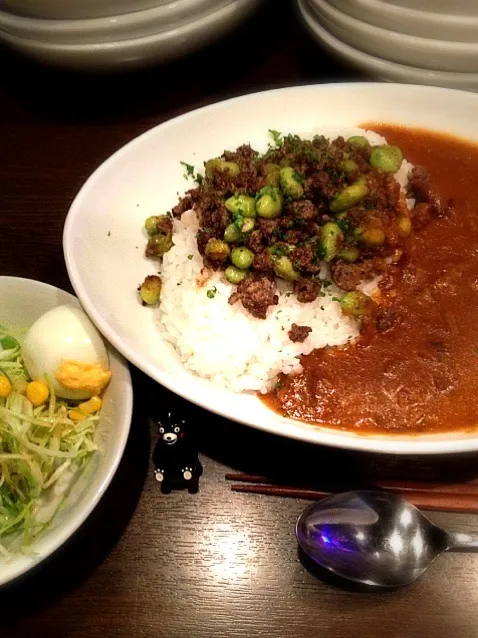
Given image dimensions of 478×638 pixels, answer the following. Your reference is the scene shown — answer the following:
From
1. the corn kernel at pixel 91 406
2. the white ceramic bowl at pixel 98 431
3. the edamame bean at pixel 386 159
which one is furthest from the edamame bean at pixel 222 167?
the corn kernel at pixel 91 406

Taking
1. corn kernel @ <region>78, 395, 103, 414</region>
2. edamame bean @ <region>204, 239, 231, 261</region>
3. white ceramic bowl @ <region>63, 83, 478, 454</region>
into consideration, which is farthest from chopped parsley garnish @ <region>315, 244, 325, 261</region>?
corn kernel @ <region>78, 395, 103, 414</region>

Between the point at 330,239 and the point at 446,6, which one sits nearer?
the point at 330,239

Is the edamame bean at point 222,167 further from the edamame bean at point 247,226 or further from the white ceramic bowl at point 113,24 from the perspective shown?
the white ceramic bowl at point 113,24

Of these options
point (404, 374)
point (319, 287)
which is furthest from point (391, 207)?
point (404, 374)

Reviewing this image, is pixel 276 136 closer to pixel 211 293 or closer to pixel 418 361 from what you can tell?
pixel 211 293

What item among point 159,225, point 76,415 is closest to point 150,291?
point 159,225

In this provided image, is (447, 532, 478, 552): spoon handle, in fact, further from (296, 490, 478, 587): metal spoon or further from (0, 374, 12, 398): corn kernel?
(0, 374, 12, 398): corn kernel
